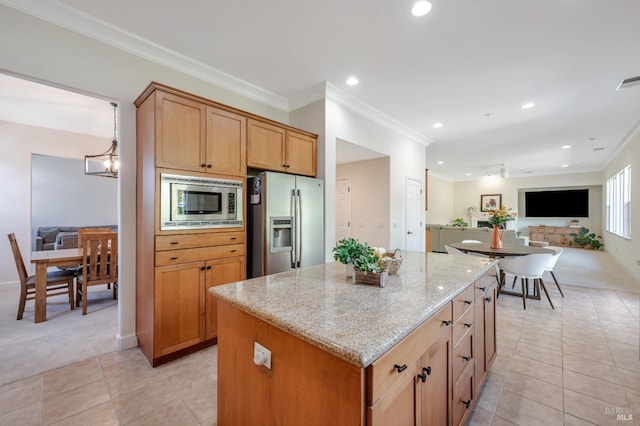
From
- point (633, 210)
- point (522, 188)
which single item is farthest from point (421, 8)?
point (522, 188)

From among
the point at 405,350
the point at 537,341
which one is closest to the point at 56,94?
the point at 405,350

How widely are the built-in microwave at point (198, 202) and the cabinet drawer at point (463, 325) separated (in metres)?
2.12

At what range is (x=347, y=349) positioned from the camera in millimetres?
781

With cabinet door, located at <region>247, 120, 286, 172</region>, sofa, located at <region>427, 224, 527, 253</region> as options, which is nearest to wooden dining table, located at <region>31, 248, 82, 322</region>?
cabinet door, located at <region>247, 120, 286, 172</region>

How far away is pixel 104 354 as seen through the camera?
2453mm

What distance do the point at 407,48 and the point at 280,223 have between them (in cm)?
220

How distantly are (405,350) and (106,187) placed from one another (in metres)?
7.53

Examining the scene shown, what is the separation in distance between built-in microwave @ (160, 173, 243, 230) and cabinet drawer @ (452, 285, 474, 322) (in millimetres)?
2088

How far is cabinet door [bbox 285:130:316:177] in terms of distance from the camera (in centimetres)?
328

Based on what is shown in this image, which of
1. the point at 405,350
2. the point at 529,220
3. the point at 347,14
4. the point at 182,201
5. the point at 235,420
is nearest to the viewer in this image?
the point at 405,350

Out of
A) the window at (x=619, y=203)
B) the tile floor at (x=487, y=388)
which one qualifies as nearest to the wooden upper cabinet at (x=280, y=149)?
the tile floor at (x=487, y=388)

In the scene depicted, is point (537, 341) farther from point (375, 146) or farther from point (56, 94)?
point (56, 94)

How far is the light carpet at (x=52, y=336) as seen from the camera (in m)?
2.28

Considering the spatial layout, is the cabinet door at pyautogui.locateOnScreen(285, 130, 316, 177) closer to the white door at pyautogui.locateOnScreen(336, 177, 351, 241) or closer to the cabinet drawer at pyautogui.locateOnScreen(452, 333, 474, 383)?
the white door at pyautogui.locateOnScreen(336, 177, 351, 241)
